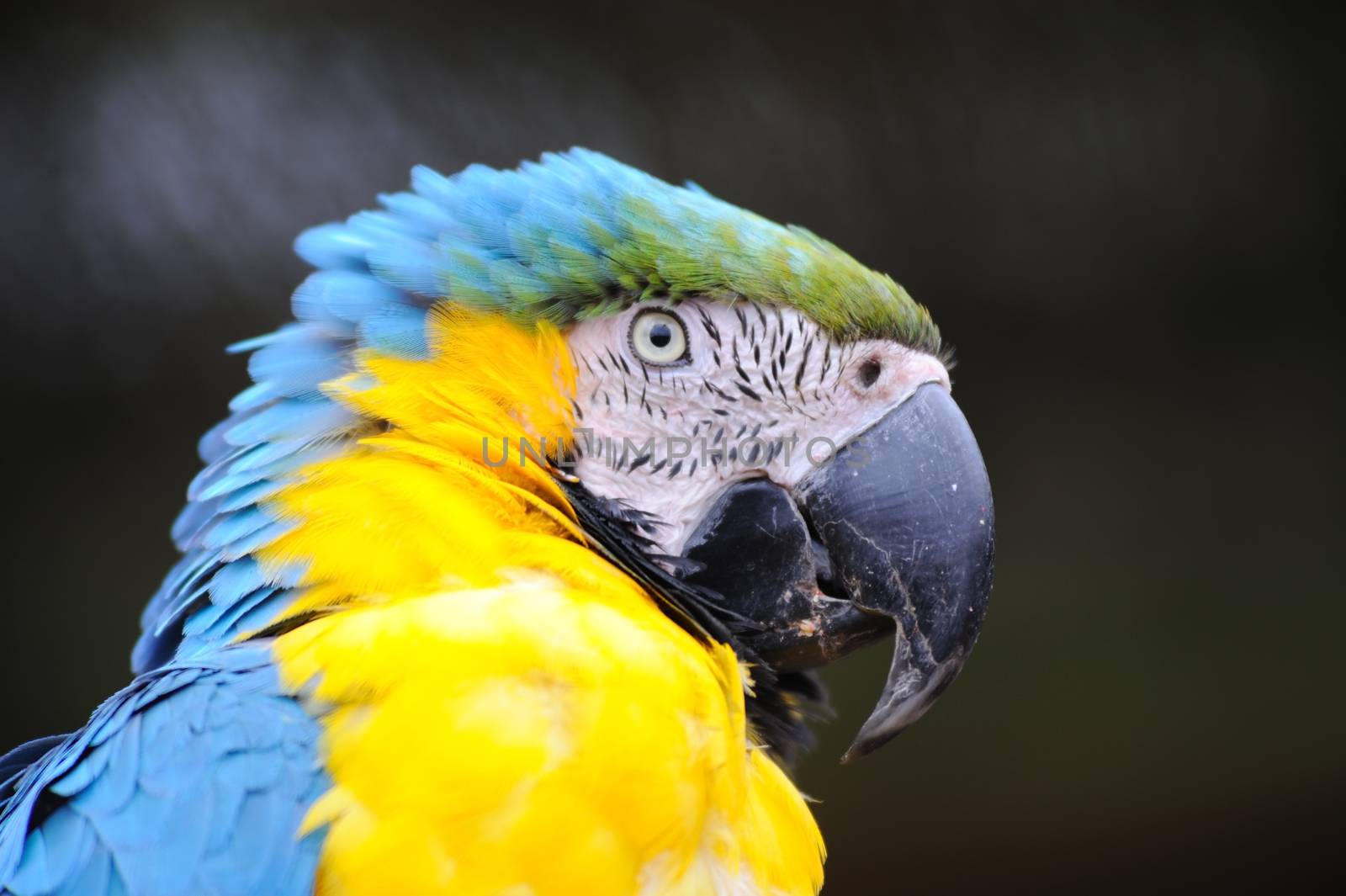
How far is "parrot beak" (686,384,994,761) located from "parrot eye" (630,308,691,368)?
185 millimetres

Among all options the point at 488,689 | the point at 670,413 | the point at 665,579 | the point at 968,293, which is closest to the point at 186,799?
the point at 488,689

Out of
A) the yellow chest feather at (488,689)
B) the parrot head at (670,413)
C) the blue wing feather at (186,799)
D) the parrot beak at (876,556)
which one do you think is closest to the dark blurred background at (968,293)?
the parrot head at (670,413)

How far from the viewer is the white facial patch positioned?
4.12 ft

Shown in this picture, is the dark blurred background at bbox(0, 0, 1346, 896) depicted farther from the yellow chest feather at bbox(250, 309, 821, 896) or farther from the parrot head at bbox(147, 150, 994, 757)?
the yellow chest feather at bbox(250, 309, 821, 896)

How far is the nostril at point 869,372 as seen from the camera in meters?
1.29

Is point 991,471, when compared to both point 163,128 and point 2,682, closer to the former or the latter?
point 163,128

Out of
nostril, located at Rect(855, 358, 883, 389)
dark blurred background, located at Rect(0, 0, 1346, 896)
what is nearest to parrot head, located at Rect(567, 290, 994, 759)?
nostril, located at Rect(855, 358, 883, 389)

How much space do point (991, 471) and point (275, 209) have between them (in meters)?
2.44

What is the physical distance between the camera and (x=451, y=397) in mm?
1188

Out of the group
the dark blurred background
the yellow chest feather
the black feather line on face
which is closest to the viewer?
the yellow chest feather

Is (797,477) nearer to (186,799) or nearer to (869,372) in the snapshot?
(869,372)

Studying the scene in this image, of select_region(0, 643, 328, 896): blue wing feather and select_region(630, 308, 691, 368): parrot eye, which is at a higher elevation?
select_region(630, 308, 691, 368): parrot eye

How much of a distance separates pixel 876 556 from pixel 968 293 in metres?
2.33

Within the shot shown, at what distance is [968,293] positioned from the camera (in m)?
3.33
